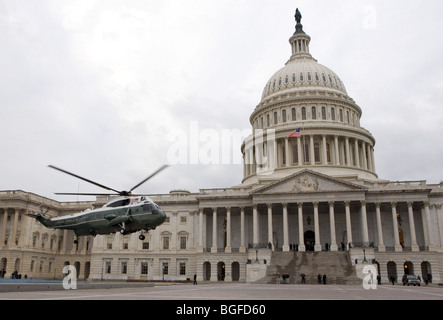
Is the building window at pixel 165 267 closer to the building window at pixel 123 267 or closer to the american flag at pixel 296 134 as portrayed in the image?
the building window at pixel 123 267

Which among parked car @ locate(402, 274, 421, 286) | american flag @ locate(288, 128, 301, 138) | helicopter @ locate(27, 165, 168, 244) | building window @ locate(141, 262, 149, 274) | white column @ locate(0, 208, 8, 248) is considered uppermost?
american flag @ locate(288, 128, 301, 138)

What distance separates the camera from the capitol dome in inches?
3322

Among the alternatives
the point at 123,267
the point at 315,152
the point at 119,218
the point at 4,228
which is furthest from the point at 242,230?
the point at 119,218

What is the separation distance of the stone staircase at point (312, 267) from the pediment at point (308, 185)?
34.8 feet

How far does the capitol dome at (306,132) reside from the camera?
84.4m

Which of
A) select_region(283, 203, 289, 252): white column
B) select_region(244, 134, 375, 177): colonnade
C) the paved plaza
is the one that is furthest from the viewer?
select_region(244, 134, 375, 177): colonnade

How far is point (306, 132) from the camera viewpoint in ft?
282

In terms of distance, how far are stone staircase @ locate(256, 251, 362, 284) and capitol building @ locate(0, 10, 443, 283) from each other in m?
0.15

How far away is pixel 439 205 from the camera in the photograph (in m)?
69.8

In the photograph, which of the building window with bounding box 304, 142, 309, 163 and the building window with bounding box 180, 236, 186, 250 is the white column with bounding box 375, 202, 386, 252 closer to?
the building window with bounding box 304, 142, 309, 163

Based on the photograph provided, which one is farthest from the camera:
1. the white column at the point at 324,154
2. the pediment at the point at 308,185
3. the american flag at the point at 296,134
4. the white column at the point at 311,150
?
the white column at the point at 311,150

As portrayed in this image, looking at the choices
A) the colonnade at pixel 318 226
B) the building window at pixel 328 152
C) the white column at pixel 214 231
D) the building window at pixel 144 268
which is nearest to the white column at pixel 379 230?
the colonnade at pixel 318 226

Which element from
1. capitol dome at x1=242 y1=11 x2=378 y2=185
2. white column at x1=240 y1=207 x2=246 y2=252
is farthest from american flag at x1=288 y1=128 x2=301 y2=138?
white column at x1=240 y1=207 x2=246 y2=252
